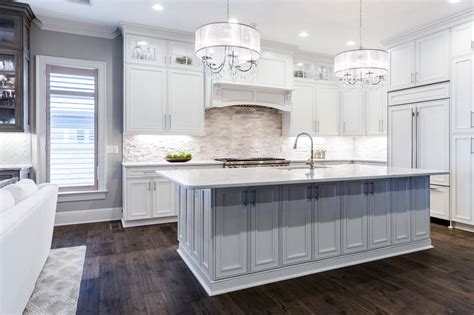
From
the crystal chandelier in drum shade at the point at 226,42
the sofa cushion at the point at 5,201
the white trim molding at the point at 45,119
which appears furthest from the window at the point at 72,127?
the sofa cushion at the point at 5,201

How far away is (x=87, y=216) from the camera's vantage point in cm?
485

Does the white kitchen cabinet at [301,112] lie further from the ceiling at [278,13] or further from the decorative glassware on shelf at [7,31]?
the decorative glassware on shelf at [7,31]

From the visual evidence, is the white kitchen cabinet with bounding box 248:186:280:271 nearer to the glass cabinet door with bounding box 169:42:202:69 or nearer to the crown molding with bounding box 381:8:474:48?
the glass cabinet door with bounding box 169:42:202:69

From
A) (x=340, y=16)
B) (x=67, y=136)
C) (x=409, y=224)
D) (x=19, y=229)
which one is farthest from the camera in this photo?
(x=67, y=136)

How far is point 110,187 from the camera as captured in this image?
4965 millimetres

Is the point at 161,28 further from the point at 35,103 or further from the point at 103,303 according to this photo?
the point at 103,303

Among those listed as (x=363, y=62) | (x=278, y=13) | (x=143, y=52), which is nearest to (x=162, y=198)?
(x=143, y=52)

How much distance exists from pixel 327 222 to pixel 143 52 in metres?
3.76

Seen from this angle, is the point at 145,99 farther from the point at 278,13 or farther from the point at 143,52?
the point at 278,13

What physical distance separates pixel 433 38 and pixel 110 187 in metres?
5.55

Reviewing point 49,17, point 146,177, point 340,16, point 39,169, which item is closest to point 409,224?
point 340,16

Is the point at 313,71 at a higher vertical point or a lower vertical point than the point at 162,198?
higher

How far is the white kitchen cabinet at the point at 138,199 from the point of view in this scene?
14.9ft

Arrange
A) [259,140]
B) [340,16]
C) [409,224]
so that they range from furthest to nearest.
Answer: [259,140], [340,16], [409,224]
